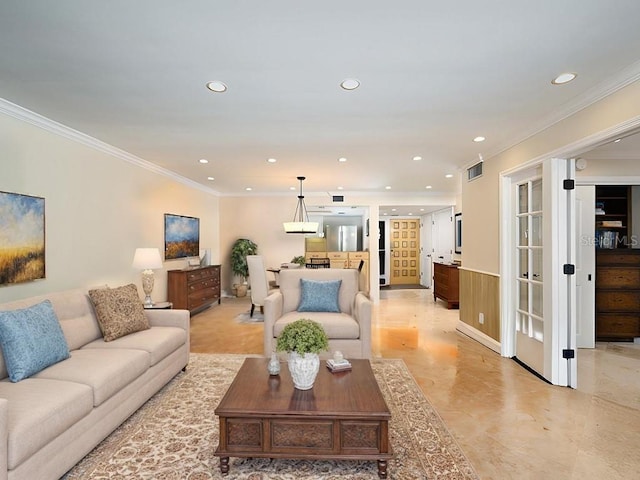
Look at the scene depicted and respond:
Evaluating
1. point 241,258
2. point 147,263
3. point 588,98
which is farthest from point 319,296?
point 241,258

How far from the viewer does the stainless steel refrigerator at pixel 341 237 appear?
9.62 meters

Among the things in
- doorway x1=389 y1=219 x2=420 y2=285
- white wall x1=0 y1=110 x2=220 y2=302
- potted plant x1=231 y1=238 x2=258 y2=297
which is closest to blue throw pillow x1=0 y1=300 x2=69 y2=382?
white wall x1=0 y1=110 x2=220 y2=302

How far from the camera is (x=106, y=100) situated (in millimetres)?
2729

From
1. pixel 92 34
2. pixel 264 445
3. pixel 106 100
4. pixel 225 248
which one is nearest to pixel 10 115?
pixel 106 100

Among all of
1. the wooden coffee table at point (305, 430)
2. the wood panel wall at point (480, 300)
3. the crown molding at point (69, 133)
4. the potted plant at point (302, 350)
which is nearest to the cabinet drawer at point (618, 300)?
the wood panel wall at point (480, 300)

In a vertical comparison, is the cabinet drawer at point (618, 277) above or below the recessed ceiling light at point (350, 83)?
→ below

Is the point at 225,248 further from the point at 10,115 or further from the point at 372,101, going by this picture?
the point at 372,101

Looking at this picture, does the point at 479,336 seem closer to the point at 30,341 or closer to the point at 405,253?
the point at 30,341

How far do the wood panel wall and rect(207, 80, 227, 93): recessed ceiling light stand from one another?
353 centimetres

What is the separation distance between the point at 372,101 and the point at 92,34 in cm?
187

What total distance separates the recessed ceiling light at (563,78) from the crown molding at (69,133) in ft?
13.7

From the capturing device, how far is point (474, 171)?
471cm

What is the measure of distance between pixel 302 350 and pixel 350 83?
1832 mm

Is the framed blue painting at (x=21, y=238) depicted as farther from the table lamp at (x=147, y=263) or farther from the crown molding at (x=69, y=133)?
the table lamp at (x=147, y=263)
